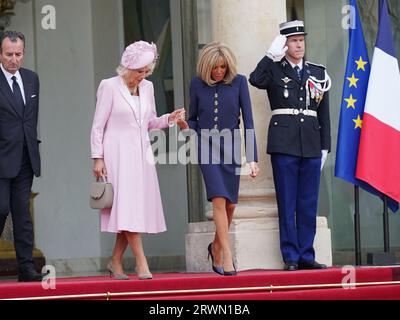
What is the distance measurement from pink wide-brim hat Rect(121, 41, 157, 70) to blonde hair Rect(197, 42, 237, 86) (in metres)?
0.43

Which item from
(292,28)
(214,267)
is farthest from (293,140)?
(214,267)

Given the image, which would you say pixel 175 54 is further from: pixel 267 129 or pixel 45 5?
pixel 267 129

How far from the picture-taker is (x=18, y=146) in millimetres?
10375

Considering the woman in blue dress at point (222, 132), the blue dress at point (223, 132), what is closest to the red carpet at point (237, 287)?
the woman in blue dress at point (222, 132)

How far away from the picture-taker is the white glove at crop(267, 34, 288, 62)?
11.1 m

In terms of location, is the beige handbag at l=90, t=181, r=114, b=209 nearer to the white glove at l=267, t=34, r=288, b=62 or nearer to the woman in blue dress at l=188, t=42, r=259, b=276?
the woman in blue dress at l=188, t=42, r=259, b=276

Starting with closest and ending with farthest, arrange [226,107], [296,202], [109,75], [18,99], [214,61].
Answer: [18,99] < [214,61] < [226,107] < [296,202] < [109,75]

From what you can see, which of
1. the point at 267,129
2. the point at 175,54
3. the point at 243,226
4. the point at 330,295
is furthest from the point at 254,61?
the point at 175,54

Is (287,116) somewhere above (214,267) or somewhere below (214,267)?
above

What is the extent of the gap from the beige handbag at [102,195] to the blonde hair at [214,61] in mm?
1159

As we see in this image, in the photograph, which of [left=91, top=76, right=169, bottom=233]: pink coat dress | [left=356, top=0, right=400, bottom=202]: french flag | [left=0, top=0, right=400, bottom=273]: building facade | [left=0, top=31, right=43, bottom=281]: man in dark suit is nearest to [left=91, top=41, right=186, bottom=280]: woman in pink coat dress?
[left=91, top=76, right=169, bottom=233]: pink coat dress

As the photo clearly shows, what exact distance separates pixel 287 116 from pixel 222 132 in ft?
2.84

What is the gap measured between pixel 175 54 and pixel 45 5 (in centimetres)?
157

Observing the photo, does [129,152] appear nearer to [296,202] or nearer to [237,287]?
[237,287]
